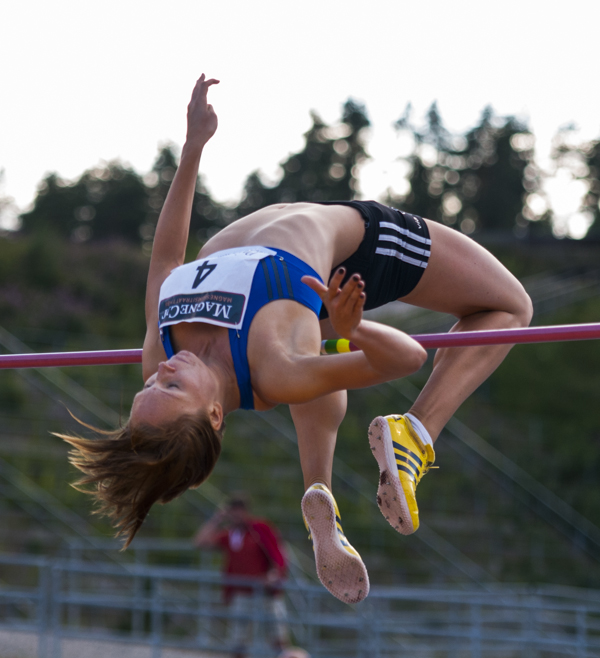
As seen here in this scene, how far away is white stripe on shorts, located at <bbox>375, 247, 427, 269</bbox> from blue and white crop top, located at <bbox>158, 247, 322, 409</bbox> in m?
0.35

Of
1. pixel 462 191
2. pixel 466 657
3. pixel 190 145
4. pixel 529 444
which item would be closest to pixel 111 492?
pixel 190 145

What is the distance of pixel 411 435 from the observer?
2.75 metres

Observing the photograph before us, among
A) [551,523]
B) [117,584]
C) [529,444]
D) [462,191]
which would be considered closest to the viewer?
[117,584]

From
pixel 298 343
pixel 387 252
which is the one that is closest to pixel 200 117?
pixel 387 252

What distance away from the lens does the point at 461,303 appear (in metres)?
2.98

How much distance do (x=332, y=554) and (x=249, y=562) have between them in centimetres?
490

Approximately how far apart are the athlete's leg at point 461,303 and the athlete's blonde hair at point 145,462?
0.74 metres

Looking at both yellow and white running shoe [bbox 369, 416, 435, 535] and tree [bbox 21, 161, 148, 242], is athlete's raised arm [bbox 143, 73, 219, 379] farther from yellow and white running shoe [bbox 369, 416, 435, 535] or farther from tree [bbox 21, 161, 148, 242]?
tree [bbox 21, 161, 148, 242]

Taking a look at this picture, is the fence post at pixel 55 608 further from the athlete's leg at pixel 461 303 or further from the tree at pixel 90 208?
the tree at pixel 90 208

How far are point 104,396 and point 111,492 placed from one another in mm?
9465

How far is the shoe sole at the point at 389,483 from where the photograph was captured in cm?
262

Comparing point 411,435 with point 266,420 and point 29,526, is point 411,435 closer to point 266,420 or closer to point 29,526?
point 29,526

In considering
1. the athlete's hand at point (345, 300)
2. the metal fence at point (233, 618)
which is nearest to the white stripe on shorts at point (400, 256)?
the athlete's hand at point (345, 300)

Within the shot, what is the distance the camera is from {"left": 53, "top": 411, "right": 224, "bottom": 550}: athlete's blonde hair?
2.43 metres
